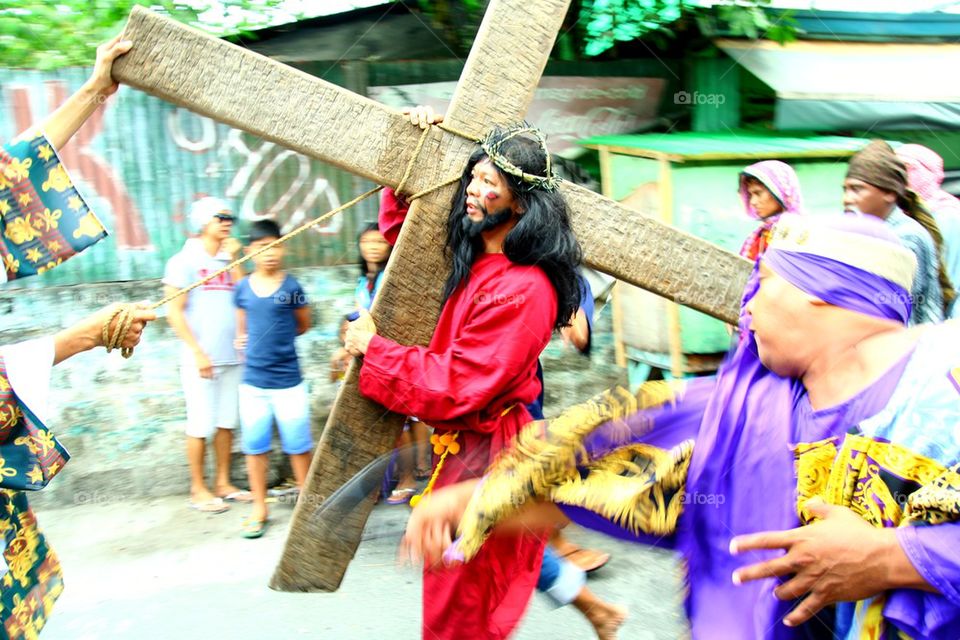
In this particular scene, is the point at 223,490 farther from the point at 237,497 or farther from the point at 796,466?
the point at 796,466

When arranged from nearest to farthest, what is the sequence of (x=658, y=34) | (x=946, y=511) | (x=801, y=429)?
(x=946, y=511) → (x=801, y=429) → (x=658, y=34)

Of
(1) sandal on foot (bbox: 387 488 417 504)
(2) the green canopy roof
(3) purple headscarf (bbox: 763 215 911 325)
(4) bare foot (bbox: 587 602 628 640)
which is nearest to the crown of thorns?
(1) sandal on foot (bbox: 387 488 417 504)

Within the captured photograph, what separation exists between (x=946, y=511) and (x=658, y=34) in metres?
→ 4.70

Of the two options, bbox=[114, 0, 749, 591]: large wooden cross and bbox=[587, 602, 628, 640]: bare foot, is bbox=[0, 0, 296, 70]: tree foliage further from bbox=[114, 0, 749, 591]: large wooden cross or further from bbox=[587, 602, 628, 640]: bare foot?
bbox=[587, 602, 628, 640]: bare foot

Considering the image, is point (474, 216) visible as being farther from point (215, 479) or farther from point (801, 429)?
point (215, 479)

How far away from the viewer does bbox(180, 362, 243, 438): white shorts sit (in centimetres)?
463

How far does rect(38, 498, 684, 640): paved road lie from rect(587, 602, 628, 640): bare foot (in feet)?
0.88

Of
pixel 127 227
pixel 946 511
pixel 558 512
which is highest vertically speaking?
pixel 946 511

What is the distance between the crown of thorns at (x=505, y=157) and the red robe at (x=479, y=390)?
0.24 metres

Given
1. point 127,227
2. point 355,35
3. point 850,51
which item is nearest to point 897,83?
point 850,51

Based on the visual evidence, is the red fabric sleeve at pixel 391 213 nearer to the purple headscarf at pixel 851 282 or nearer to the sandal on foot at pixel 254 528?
the purple headscarf at pixel 851 282

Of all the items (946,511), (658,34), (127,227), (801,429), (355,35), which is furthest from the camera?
(658,34)

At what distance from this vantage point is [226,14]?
195 inches

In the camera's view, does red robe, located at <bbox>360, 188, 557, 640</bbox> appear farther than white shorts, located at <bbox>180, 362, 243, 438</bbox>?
No
